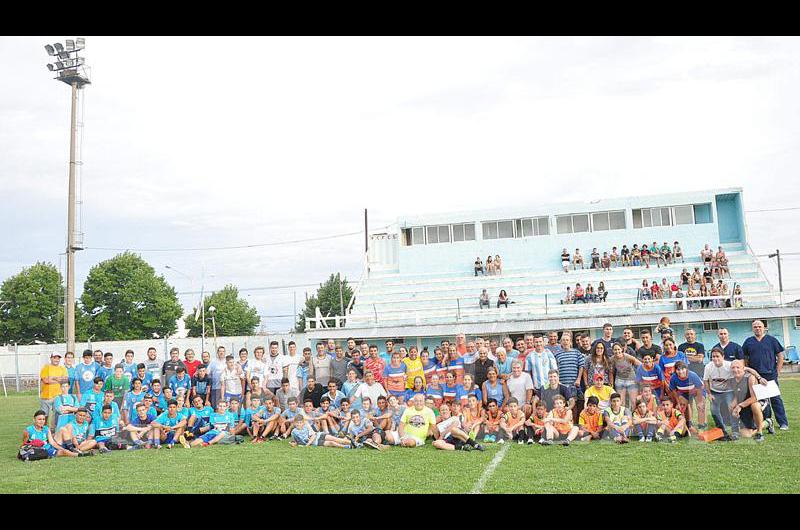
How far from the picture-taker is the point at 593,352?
10.4 meters

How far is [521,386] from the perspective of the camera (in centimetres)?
1042

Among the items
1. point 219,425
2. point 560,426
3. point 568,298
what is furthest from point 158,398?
point 568,298

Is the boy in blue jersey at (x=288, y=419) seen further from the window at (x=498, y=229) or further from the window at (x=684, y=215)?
the window at (x=684, y=215)

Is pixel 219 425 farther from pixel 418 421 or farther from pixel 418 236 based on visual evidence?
pixel 418 236

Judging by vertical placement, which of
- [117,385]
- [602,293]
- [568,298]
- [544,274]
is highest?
[544,274]

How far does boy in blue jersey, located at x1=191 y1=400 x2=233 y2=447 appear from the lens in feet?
36.2

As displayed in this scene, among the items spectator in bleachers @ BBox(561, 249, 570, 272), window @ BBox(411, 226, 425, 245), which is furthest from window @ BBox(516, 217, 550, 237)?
window @ BBox(411, 226, 425, 245)

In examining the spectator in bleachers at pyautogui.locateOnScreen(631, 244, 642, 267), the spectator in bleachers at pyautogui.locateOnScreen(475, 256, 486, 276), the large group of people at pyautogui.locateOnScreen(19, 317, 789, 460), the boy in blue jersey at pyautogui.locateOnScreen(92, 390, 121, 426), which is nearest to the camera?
the large group of people at pyautogui.locateOnScreen(19, 317, 789, 460)

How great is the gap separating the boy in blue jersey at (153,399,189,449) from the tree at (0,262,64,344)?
1687 inches

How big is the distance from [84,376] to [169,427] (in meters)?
2.09

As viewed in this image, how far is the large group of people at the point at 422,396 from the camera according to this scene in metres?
9.70

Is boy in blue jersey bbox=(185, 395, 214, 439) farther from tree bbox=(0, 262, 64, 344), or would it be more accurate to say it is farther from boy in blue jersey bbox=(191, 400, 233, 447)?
tree bbox=(0, 262, 64, 344)

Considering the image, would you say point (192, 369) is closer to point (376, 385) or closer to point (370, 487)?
point (376, 385)

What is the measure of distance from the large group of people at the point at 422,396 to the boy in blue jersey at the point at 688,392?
1 cm
